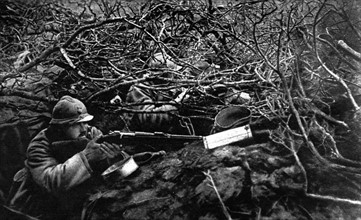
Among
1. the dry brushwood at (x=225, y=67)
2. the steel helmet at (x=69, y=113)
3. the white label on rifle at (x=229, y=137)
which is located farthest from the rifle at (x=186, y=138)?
the steel helmet at (x=69, y=113)

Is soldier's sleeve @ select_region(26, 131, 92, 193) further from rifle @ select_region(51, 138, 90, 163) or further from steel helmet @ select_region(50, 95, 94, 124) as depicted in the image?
steel helmet @ select_region(50, 95, 94, 124)

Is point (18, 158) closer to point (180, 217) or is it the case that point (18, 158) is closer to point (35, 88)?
point (35, 88)

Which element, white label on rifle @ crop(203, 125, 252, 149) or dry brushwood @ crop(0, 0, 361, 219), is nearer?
dry brushwood @ crop(0, 0, 361, 219)

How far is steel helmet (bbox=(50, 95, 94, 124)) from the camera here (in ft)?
8.21

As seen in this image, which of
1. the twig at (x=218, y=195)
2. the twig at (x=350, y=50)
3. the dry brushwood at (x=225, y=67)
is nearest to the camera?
the twig at (x=218, y=195)

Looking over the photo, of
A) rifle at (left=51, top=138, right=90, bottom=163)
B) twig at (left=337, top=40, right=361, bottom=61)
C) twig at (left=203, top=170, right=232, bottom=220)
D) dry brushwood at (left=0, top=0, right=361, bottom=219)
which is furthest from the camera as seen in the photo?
twig at (left=337, top=40, right=361, bottom=61)

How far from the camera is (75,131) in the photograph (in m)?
2.49

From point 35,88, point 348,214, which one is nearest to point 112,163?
point 35,88

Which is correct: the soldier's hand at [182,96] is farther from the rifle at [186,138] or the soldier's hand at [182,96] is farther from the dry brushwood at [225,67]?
the rifle at [186,138]

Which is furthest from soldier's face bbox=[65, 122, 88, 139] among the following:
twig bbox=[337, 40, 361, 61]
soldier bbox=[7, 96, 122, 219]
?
twig bbox=[337, 40, 361, 61]

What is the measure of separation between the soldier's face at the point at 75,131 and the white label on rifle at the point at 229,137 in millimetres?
917

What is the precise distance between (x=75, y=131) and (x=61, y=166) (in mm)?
272

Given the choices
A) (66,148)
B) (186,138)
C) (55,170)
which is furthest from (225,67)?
(55,170)

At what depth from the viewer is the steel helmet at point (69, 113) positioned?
98.5 inches
